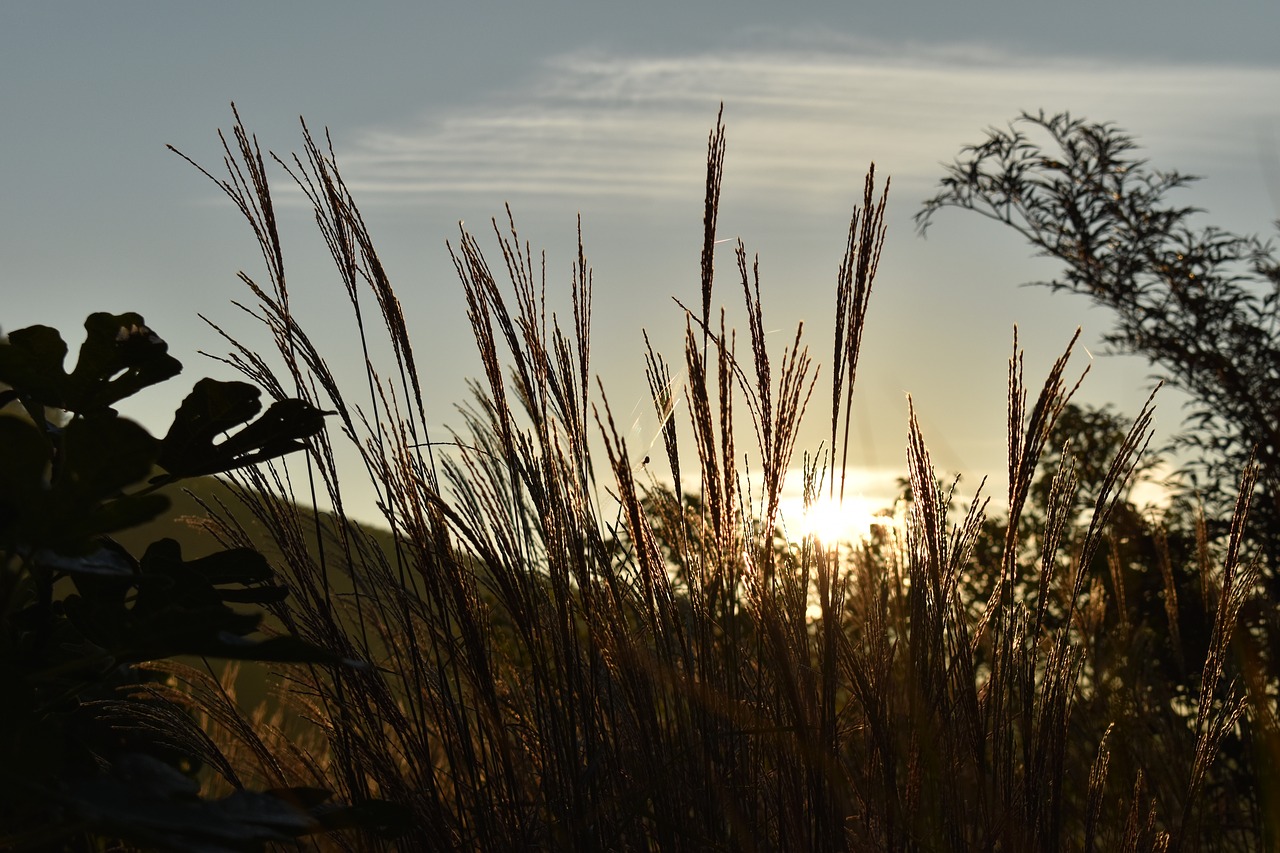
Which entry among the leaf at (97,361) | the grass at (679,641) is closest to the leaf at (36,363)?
the leaf at (97,361)

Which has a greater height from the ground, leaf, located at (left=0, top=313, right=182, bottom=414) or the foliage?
leaf, located at (left=0, top=313, right=182, bottom=414)

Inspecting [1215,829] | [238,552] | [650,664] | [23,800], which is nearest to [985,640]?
[1215,829]

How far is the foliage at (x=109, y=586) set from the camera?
2.10ft

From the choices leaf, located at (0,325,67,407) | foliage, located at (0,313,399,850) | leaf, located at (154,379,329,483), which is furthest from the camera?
leaf, located at (154,379,329,483)

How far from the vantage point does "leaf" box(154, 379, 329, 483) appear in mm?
921

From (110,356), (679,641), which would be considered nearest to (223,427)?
(110,356)

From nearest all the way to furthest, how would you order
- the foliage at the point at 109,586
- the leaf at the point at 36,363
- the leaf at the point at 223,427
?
1. the foliage at the point at 109,586
2. the leaf at the point at 36,363
3. the leaf at the point at 223,427

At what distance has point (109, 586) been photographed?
93cm

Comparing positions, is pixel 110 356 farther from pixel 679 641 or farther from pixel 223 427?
pixel 679 641

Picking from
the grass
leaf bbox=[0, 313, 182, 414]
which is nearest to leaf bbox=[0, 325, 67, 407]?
leaf bbox=[0, 313, 182, 414]

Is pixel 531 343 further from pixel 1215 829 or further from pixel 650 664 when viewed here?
pixel 1215 829

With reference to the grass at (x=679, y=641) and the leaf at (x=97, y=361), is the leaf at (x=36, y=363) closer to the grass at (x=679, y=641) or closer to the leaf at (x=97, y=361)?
the leaf at (x=97, y=361)

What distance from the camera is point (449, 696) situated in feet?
4.44

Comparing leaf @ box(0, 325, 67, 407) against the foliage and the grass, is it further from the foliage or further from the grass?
the grass
